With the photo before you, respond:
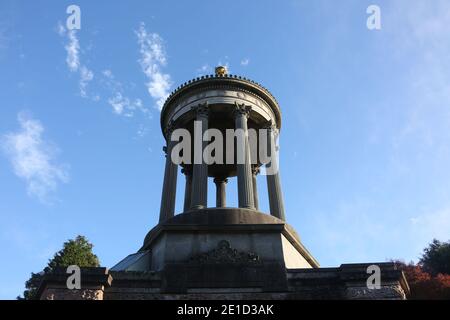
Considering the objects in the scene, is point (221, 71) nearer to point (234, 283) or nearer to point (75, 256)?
point (234, 283)

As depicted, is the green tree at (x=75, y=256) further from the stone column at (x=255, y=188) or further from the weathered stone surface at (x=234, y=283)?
the weathered stone surface at (x=234, y=283)

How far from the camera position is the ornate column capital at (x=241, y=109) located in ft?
85.5

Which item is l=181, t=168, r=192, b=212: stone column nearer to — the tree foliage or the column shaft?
the column shaft

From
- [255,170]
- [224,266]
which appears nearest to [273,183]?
[255,170]

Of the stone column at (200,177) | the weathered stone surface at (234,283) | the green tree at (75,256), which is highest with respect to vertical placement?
the green tree at (75,256)

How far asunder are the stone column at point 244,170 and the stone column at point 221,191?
25.0 ft

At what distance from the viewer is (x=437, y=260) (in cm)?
5838

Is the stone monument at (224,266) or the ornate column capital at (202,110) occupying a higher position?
the ornate column capital at (202,110)

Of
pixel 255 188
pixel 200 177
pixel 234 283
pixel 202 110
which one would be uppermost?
pixel 202 110

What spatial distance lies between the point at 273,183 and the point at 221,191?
7.53 metres

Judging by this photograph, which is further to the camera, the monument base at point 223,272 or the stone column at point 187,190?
the stone column at point 187,190

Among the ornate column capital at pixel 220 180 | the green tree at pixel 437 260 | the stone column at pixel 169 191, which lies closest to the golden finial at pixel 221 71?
the stone column at pixel 169 191
